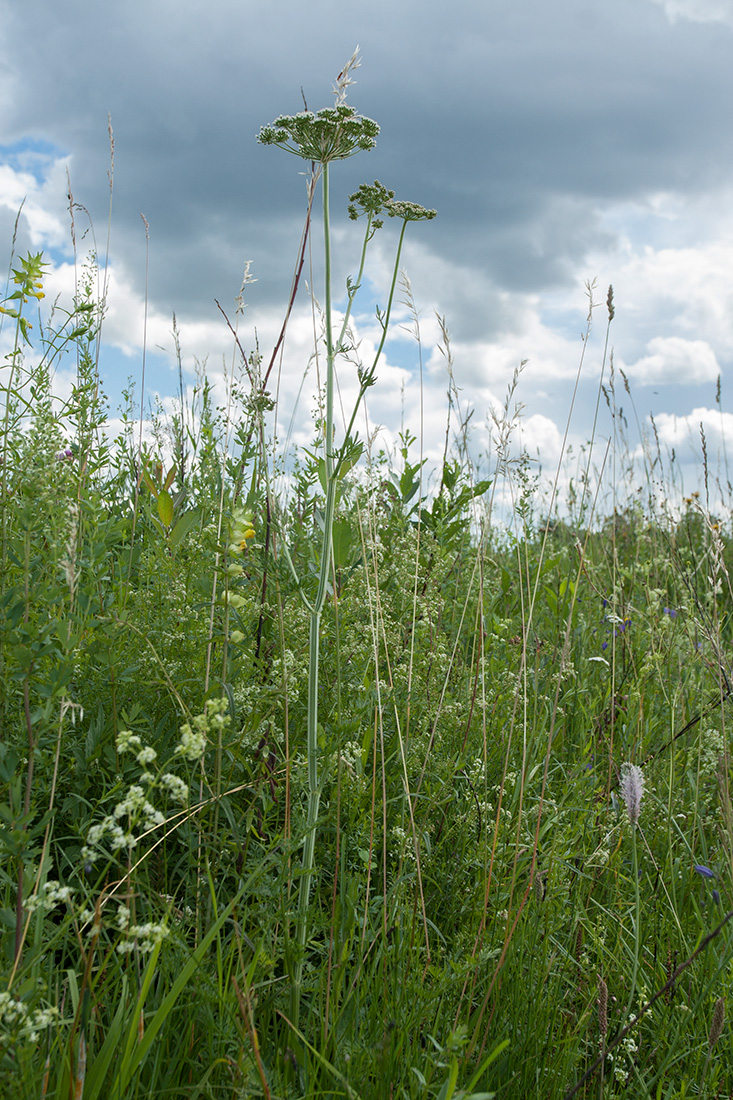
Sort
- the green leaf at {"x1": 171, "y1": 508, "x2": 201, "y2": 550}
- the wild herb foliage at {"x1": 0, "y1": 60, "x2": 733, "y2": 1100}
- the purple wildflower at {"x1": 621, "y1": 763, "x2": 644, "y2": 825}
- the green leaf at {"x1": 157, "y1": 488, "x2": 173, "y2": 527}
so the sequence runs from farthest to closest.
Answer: the green leaf at {"x1": 157, "y1": 488, "x2": 173, "y2": 527} < the green leaf at {"x1": 171, "y1": 508, "x2": 201, "y2": 550} < the purple wildflower at {"x1": 621, "y1": 763, "x2": 644, "y2": 825} < the wild herb foliage at {"x1": 0, "y1": 60, "x2": 733, "y2": 1100}

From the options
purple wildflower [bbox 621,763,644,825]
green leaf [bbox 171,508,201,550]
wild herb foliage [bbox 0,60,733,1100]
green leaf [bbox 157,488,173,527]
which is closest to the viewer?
wild herb foliage [bbox 0,60,733,1100]

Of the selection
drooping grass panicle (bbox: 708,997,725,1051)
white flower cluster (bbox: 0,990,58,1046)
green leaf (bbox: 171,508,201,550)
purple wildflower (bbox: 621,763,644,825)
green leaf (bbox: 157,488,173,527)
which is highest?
green leaf (bbox: 157,488,173,527)

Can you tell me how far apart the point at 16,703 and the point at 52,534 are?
43 centimetres

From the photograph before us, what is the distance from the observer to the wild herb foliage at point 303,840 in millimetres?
1180

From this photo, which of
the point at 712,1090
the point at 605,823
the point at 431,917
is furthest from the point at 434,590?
the point at 712,1090

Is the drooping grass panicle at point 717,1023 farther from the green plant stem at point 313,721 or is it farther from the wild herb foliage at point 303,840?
the green plant stem at point 313,721

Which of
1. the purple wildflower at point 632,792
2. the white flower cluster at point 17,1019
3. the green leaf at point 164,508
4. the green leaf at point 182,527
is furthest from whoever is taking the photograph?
Result: the green leaf at point 164,508

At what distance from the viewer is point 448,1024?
4.21 feet

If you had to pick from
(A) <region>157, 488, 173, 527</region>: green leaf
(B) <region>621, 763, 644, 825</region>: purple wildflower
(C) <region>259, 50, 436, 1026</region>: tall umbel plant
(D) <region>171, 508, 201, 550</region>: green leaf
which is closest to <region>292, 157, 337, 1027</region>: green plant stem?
(C) <region>259, 50, 436, 1026</region>: tall umbel plant

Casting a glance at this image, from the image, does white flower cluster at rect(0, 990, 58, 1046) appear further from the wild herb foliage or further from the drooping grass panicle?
the drooping grass panicle

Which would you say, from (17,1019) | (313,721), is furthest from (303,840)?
(17,1019)

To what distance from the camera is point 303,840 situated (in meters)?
1.42

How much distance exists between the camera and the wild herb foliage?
3.87ft

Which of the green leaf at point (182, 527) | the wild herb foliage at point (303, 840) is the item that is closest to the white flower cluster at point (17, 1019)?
the wild herb foliage at point (303, 840)
